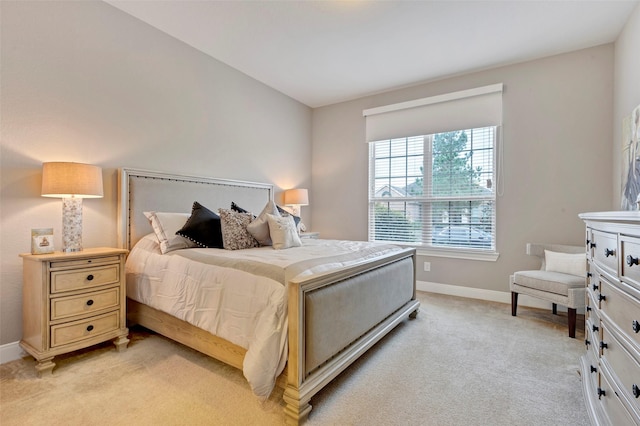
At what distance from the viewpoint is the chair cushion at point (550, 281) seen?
265 cm

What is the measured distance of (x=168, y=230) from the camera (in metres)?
2.57

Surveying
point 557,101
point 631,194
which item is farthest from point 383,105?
point 631,194

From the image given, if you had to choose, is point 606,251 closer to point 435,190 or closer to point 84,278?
point 435,190

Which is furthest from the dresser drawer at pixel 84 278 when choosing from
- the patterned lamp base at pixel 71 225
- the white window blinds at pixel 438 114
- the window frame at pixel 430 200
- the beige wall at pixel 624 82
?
the beige wall at pixel 624 82

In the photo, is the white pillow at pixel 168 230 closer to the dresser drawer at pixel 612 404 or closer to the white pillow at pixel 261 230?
the white pillow at pixel 261 230

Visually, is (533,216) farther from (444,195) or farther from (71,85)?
(71,85)

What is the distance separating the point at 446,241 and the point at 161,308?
3.30m

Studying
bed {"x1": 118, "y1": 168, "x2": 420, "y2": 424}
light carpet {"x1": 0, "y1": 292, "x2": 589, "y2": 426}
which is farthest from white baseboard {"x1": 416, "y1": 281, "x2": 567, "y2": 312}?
bed {"x1": 118, "y1": 168, "x2": 420, "y2": 424}

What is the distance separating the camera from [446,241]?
13.0 feet

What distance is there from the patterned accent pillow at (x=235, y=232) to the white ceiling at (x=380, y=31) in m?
1.77

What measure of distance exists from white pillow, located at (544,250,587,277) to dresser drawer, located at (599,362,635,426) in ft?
6.09

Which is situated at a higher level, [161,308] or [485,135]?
[485,135]

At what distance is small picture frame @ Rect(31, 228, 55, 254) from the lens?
2111 millimetres

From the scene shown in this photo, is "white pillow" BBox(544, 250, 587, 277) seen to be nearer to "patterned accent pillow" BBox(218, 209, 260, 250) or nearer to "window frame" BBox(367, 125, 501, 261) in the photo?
"window frame" BBox(367, 125, 501, 261)
